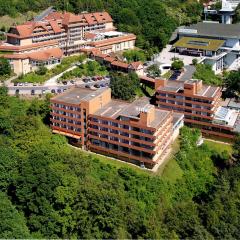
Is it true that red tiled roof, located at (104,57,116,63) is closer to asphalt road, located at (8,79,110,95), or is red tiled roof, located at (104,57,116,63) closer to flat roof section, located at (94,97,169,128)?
asphalt road, located at (8,79,110,95)

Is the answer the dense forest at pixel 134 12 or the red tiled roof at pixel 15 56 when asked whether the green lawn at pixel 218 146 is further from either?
the red tiled roof at pixel 15 56

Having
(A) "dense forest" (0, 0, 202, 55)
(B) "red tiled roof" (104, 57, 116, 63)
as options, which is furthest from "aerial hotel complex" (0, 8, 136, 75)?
(A) "dense forest" (0, 0, 202, 55)

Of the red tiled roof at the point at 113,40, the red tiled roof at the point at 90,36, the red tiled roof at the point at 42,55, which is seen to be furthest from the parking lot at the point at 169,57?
the red tiled roof at the point at 42,55

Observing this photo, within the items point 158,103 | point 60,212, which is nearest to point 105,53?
point 158,103

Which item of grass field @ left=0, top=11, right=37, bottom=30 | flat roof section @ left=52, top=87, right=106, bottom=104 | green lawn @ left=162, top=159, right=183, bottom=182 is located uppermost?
grass field @ left=0, top=11, right=37, bottom=30

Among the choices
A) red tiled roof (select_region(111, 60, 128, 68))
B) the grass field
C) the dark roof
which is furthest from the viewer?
the dark roof

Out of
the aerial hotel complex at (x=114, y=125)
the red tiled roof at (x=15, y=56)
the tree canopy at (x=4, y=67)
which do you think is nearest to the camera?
the aerial hotel complex at (x=114, y=125)

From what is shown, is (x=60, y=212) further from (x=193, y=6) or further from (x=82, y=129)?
(x=193, y=6)
